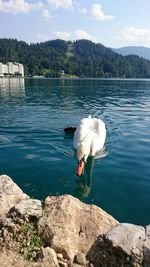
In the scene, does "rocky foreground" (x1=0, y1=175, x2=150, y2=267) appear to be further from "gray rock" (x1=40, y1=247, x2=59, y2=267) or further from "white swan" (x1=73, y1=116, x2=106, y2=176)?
"white swan" (x1=73, y1=116, x2=106, y2=176)

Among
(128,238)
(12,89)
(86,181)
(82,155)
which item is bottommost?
(86,181)

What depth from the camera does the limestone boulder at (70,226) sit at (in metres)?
7.63

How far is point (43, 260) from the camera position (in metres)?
6.95

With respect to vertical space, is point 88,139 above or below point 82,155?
above

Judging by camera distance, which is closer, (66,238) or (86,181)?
(66,238)

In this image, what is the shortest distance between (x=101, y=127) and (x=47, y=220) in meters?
11.7

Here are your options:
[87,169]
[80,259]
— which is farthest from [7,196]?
[87,169]

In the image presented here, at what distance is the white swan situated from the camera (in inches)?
617

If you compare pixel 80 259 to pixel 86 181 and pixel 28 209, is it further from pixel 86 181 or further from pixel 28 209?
pixel 86 181

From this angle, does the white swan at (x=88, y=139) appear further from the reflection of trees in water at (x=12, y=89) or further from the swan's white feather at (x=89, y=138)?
the reflection of trees in water at (x=12, y=89)

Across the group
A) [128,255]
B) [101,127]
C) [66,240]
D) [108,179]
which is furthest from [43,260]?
[101,127]

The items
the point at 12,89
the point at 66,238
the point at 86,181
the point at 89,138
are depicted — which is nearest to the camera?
the point at 66,238

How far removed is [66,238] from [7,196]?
262 centimetres

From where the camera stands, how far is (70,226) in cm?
799
